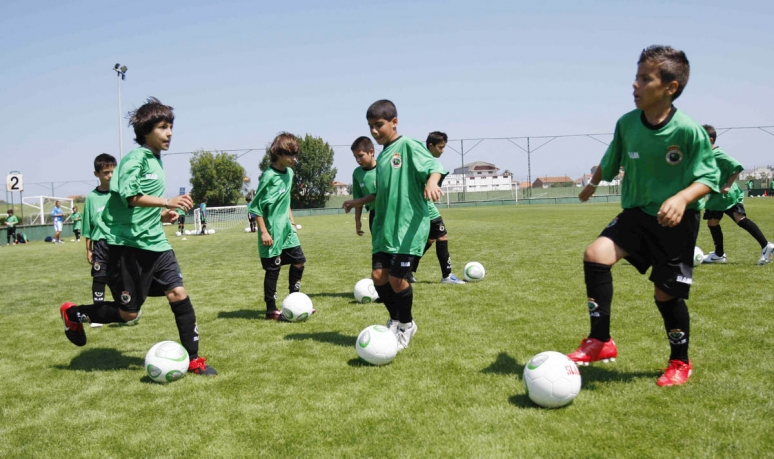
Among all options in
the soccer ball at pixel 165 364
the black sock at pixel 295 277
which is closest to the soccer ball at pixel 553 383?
the soccer ball at pixel 165 364

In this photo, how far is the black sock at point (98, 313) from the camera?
5168mm

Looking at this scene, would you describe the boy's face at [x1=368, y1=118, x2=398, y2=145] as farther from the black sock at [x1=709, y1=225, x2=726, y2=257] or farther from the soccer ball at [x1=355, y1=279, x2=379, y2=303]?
the black sock at [x1=709, y1=225, x2=726, y2=257]

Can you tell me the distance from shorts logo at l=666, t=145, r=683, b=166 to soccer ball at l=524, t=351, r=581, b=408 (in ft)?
5.12

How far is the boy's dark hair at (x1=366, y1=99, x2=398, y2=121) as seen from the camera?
201 inches

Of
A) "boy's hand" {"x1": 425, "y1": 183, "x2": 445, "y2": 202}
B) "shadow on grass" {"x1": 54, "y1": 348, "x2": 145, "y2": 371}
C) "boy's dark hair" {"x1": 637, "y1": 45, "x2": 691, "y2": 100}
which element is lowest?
"shadow on grass" {"x1": 54, "y1": 348, "x2": 145, "y2": 371}

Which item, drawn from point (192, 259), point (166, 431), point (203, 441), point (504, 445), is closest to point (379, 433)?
point (504, 445)

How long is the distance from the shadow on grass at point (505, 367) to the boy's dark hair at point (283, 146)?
11.5ft

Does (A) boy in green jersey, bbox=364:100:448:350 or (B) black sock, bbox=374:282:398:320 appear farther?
(B) black sock, bbox=374:282:398:320

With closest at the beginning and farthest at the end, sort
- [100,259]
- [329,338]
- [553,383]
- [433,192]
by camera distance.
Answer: [553,383], [433,192], [329,338], [100,259]

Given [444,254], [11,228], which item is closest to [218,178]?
[11,228]

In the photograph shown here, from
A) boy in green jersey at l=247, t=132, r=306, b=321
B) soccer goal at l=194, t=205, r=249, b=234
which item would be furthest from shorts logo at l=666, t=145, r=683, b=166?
soccer goal at l=194, t=205, r=249, b=234

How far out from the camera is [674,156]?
3.89 m

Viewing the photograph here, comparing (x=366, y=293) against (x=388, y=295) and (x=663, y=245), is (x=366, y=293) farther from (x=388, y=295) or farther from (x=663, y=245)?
(x=663, y=245)

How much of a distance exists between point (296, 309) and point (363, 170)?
2.13m
